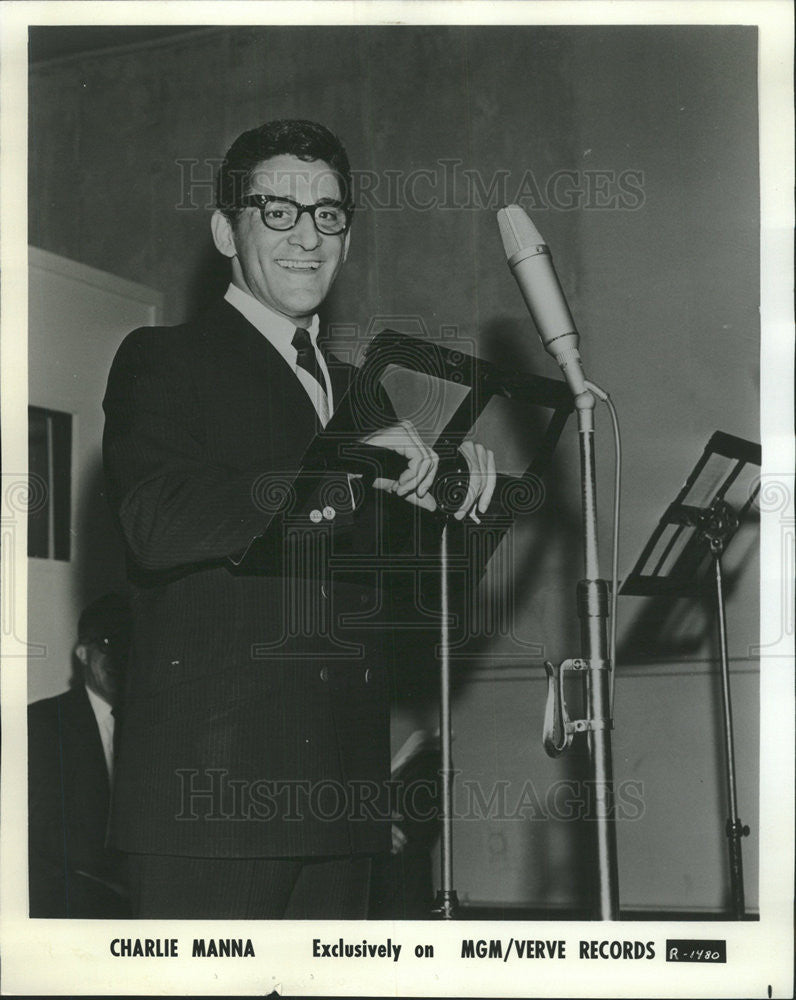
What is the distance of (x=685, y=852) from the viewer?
1.97m

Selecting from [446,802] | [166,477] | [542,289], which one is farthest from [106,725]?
[542,289]

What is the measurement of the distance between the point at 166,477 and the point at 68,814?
0.66 metres

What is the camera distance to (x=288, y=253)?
2.04m

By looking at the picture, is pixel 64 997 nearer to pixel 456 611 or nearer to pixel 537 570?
pixel 456 611

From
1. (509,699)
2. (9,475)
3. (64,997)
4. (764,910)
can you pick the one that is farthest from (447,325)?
(64,997)

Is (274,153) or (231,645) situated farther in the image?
(274,153)

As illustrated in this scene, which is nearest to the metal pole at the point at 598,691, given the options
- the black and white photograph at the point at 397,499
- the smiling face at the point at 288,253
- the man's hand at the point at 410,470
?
the black and white photograph at the point at 397,499

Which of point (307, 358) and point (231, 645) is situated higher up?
point (307, 358)

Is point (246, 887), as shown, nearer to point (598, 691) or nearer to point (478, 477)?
point (598, 691)

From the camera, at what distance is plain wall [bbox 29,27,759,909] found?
2.00 metres

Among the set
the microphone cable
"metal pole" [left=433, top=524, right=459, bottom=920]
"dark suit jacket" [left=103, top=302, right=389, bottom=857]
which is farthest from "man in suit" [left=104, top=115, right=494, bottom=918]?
the microphone cable

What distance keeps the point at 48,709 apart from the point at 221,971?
1.89ft

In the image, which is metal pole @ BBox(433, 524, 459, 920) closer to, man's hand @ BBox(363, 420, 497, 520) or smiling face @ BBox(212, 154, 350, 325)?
man's hand @ BBox(363, 420, 497, 520)

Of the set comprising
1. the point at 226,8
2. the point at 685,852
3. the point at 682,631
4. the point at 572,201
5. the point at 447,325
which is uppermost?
the point at 226,8
